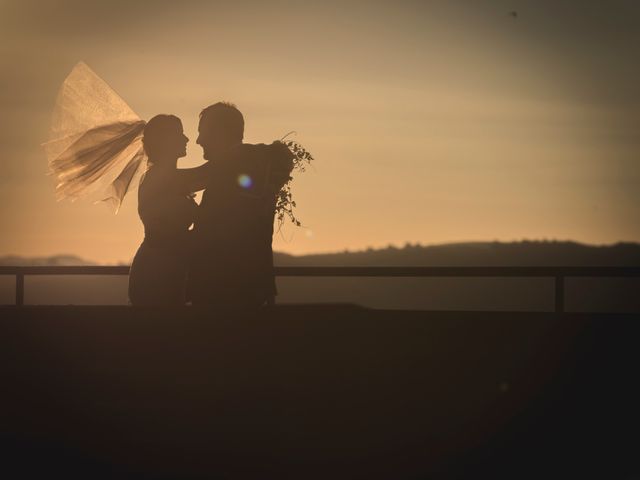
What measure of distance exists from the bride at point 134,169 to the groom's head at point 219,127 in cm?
22

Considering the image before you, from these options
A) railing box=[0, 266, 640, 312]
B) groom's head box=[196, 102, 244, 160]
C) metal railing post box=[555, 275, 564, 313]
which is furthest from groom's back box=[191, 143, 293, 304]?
metal railing post box=[555, 275, 564, 313]

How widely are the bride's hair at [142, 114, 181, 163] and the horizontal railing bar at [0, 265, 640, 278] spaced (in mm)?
1782

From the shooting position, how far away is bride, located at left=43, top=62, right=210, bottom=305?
4.80 metres

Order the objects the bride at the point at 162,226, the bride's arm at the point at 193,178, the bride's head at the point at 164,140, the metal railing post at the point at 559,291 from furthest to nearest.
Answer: the metal railing post at the point at 559,291 < the bride's head at the point at 164,140 < the bride at the point at 162,226 < the bride's arm at the point at 193,178

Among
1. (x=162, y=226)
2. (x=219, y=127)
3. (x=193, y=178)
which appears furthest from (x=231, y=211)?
(x=162, y=226)

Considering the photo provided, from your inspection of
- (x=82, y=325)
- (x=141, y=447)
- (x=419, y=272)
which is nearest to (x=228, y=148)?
(x=82, y=325)

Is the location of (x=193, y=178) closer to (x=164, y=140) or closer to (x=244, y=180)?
(x=244, y=180)

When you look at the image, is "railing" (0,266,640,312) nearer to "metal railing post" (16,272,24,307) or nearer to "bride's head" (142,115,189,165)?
"metal railing post" (16,272,24,307)

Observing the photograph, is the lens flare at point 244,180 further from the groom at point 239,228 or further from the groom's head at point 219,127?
the groom's head at point 219,127

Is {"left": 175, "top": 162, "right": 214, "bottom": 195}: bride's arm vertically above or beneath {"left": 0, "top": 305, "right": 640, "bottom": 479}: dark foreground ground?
above

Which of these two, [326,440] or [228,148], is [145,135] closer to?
[228,148]

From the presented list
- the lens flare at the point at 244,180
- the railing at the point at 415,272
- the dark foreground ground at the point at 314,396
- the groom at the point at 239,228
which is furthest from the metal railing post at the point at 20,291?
the dark foreground ground at the point at 314,396

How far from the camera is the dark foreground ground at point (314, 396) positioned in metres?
2.83

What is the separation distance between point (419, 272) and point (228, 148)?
8.47 feet
